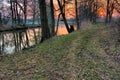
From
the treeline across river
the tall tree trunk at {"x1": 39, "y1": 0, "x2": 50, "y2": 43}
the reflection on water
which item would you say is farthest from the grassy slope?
the treeline across river

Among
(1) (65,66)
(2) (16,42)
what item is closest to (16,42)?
(2) (16,42)

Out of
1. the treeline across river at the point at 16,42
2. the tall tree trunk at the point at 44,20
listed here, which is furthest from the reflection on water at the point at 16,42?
the tall tree trunk at the point at 44,20

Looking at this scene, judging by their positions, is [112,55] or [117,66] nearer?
[117,66]

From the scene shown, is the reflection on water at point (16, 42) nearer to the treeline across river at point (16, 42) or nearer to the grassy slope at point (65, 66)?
the treeline across river at point (16, 42)

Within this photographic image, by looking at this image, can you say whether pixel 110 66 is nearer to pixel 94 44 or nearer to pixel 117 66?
pixel 117 66

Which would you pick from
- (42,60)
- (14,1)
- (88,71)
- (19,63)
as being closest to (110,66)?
(88,71)

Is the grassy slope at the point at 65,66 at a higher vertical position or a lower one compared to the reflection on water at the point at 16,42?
higher

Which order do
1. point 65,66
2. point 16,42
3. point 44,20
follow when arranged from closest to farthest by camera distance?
point 65,66
point 44,20
point 16,42

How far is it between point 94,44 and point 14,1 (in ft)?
125

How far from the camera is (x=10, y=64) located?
9594 millimetres

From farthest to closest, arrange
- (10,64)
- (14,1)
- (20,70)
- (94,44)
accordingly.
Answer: (14,1), (94,44), (10,64), (20,70)

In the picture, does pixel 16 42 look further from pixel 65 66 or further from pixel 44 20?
pixel 65 66

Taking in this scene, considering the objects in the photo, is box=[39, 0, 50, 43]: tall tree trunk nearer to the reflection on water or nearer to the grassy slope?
the reflection on water

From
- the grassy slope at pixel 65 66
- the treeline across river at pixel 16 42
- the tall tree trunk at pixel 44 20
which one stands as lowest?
the treeline across river at pixel 16 42
